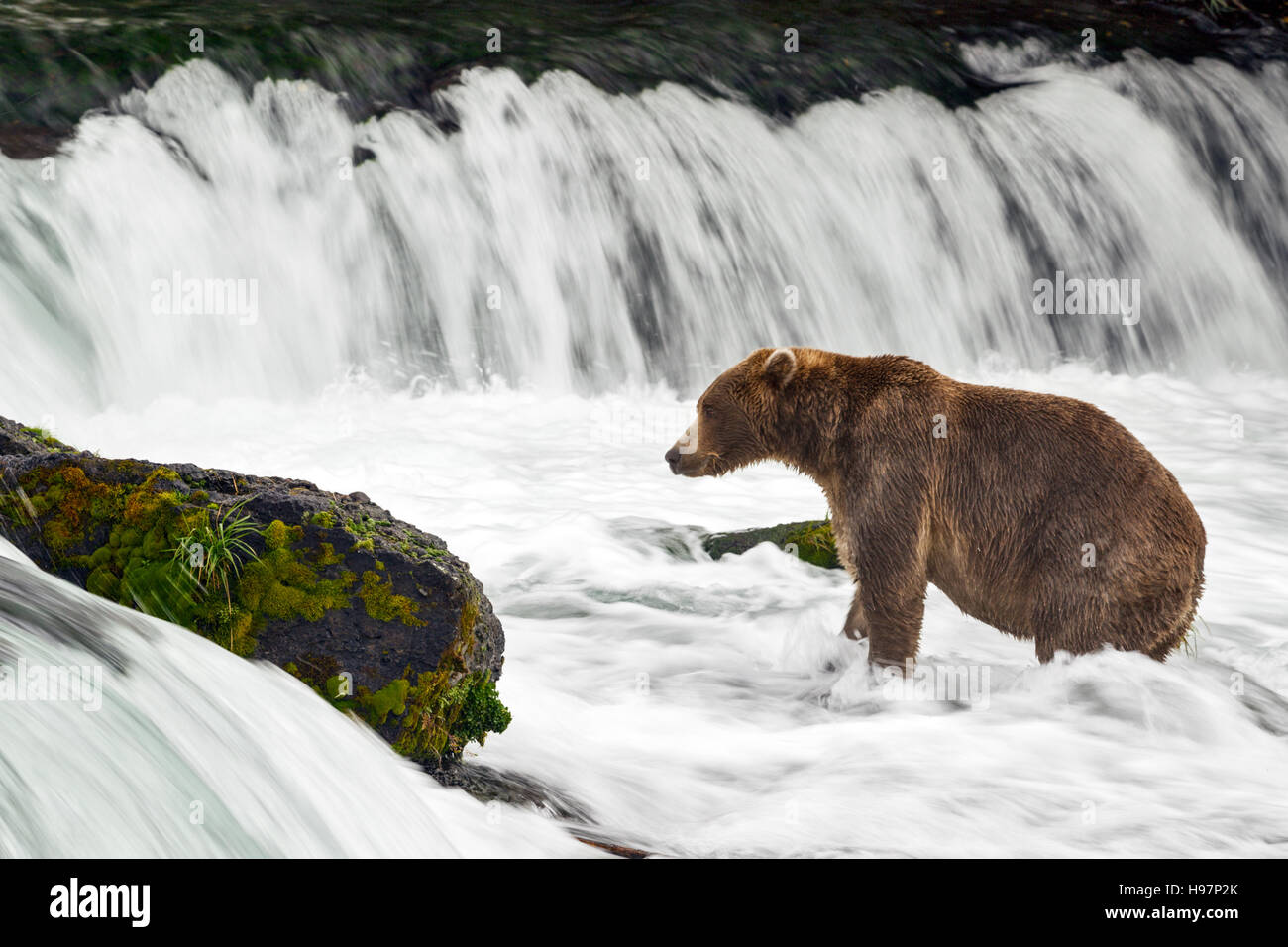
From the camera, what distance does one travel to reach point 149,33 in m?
12.7

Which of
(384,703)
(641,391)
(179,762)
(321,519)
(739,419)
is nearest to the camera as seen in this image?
(179,762)

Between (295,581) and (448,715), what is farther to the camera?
(448,715)

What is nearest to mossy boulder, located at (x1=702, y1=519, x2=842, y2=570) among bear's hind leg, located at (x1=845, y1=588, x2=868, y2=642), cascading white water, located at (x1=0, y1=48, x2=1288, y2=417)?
bear's hind leg, located at (x1=845, y1=588, x2=868, y2=642)

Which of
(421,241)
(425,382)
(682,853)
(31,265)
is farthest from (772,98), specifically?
(682,853)

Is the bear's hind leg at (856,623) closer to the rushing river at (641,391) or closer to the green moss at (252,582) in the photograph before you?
the rushing river at (641,391)

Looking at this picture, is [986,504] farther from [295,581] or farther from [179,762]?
[179,762]

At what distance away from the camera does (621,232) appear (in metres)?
13.4

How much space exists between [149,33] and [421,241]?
9.95 feet

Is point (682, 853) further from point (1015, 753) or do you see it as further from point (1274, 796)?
point (1274, 796)

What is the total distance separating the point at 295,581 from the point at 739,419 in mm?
2180

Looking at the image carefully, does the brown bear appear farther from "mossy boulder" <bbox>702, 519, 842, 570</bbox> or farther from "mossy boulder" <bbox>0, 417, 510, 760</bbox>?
"mossy boulder" <bbox>702, 519, 842, 570</bbox>

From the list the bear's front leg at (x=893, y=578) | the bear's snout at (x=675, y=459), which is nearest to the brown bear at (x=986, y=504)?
the bear's front leg at (x=893, y=578)

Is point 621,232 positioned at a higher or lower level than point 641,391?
higher

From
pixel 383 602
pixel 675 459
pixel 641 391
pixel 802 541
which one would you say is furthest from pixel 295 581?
pixel 641 391
